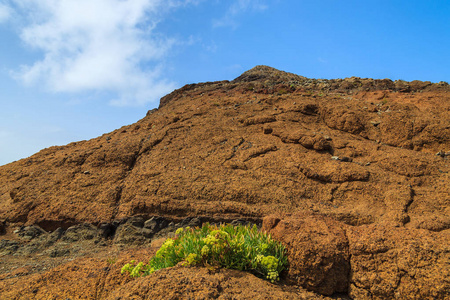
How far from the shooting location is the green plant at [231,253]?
3512 millimetres

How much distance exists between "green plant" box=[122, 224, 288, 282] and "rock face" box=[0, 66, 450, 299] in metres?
0.25

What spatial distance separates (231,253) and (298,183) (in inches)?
126

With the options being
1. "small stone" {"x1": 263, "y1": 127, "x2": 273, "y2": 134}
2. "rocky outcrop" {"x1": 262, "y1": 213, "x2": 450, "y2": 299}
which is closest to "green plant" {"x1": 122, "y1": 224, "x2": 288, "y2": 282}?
"rocky outcrop" {"x1": 262, "y1": 213, "x2": 450, "y2": 299}

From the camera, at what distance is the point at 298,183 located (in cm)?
646

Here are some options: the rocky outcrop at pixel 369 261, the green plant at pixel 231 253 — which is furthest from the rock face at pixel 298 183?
the green plant at pixel 231 253

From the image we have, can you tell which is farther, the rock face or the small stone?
the small stone

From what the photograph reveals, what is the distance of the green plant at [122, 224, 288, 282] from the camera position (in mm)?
3512

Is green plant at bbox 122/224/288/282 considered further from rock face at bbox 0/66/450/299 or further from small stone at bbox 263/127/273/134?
small stone at bbox 263/127/273/134

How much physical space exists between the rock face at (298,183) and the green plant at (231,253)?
0.25 m

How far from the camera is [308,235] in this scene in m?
3.75

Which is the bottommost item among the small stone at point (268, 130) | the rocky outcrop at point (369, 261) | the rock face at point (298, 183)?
the rocky outcrop at point (369, 261)

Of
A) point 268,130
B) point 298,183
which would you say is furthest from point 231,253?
point 268,130

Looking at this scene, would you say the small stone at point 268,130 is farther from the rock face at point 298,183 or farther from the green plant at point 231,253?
the green plant at point 231,253

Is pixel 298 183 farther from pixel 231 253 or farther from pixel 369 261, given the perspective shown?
pixel 231 253
